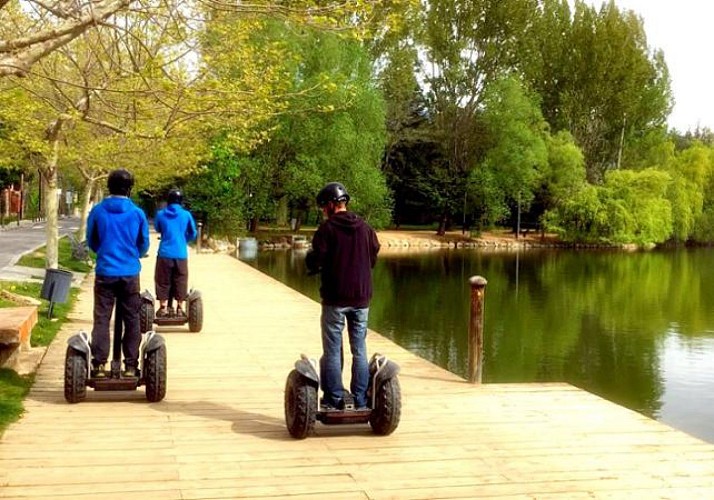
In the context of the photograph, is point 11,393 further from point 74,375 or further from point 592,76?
point 592,76

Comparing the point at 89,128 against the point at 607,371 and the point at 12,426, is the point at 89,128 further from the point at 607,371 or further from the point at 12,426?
the point at 12,426

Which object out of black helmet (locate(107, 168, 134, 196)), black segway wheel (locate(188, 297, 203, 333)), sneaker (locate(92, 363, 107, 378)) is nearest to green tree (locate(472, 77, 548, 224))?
black segway wheel (locate(188, 297, 203, 333))

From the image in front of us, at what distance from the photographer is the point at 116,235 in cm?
688

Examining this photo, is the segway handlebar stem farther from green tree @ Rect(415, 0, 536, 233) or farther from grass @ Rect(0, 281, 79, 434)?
green tree @ Rect(415, 0, 536, 233)

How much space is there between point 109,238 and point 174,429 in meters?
1.67

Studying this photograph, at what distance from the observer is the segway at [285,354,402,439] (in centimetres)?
Answer: 582

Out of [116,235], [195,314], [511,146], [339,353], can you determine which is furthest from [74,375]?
[511,146]

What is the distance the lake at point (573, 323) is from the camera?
15344 millimetres

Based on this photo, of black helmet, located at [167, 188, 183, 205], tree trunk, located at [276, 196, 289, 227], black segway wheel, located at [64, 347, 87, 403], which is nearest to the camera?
black segway wheel, located at [64, 347, 87, 403]

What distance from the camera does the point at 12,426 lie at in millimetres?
6098

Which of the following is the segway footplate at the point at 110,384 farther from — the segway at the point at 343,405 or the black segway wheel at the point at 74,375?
the segway at the point at 343,405

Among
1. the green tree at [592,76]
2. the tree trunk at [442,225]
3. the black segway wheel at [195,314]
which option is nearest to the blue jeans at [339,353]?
the black segway wheel at [195,314]

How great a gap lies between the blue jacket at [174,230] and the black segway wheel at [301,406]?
5.14 metres

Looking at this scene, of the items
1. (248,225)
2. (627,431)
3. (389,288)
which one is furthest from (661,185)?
(627,431)
